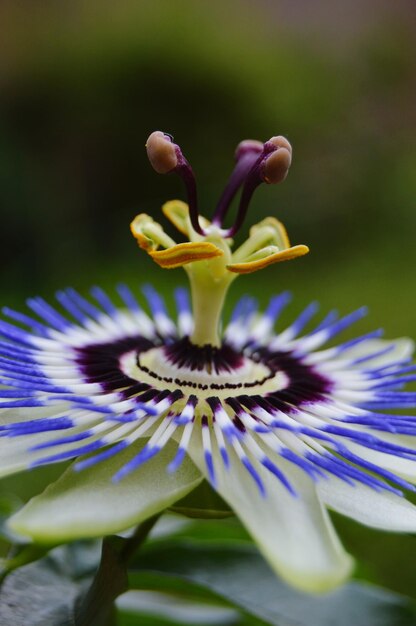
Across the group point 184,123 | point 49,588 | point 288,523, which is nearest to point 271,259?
point 288,523

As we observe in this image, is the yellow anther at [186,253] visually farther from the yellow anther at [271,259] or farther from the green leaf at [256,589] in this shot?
the green leaf at [256,589]

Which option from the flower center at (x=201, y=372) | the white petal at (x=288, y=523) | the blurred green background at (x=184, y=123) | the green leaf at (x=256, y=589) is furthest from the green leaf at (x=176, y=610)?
the blurred green background at (x=184, y=123)

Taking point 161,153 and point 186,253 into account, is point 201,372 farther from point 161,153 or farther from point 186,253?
point 161,153

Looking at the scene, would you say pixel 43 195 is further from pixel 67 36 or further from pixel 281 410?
pixel 281 410

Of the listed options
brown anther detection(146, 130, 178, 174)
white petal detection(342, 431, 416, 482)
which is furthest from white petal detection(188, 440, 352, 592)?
brown anther detection(146, 130, 178, 174)

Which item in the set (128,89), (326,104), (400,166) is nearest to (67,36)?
(128,89)

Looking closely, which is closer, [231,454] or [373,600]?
[231,454]
